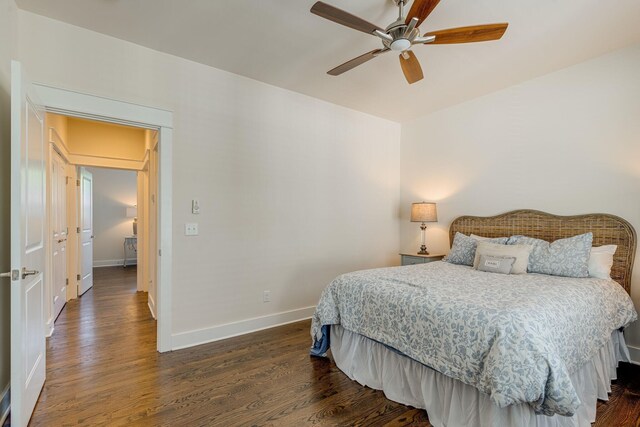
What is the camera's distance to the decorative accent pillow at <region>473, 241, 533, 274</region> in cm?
282

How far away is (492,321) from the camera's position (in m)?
1.62

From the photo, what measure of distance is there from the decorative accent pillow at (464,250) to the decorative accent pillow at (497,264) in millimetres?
329

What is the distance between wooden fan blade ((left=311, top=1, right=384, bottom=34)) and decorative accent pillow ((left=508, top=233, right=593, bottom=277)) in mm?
2418

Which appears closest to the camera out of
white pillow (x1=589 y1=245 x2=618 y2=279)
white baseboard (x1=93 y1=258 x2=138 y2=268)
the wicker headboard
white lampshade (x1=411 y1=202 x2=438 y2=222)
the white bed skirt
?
the white bed skirt

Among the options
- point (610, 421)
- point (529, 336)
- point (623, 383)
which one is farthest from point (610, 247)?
point (529, 336)

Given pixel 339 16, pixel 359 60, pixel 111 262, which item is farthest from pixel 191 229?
pixel 111 262

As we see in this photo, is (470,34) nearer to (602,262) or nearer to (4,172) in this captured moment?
(602,262)

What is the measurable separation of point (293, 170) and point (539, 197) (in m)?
2.68

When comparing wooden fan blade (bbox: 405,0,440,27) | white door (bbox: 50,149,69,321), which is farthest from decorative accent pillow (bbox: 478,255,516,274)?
white door (bbox: 50,149,69,321)

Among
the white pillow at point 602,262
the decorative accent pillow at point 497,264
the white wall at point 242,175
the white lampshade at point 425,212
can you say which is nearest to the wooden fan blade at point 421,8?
the white wall at point 242,175

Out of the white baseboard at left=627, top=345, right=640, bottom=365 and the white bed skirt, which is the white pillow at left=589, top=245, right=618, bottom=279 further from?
the white baseboard at left=627, top=345, right=640, bottom=365

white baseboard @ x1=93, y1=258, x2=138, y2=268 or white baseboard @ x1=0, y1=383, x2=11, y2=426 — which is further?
white baseboard @ x1=93, y1=258, x2=138, y2=268

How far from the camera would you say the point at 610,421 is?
192cm

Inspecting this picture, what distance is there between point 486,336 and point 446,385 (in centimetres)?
46
